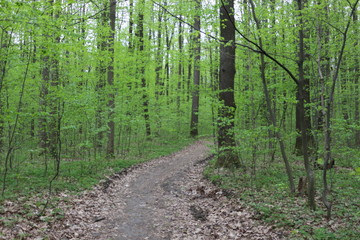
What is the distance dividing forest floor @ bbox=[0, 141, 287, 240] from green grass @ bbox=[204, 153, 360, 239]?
0.91ft

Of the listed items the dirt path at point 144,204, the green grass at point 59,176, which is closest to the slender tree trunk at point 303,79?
the dirt path at point 144,204

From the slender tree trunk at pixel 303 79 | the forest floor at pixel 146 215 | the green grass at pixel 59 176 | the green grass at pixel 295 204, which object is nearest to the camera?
the green grass at pixel 295 204

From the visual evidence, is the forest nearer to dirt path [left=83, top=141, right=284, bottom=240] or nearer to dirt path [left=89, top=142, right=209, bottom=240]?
dirt path [left=83, top=141, right=284, bottom=240]

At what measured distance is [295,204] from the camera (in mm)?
6137

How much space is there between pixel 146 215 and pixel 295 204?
147 inches

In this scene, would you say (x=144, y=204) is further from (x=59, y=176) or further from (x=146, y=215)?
(x=59, y=176)

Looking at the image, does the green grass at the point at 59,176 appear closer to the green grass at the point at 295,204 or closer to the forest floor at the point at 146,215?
the forest floor at the point at 146,215

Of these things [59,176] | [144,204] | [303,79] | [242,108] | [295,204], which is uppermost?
[303,79]

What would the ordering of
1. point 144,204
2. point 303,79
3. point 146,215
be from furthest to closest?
point 144,204 → point 146,215 → point 303,79

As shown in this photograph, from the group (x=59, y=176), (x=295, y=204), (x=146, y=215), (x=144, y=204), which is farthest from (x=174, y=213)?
(x=59, y=176)

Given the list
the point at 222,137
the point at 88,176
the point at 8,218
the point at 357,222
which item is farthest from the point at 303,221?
the point at 88,176

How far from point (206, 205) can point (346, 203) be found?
3450 millimetres

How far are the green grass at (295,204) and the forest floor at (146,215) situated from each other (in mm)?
277

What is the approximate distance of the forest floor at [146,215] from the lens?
5.20 m
